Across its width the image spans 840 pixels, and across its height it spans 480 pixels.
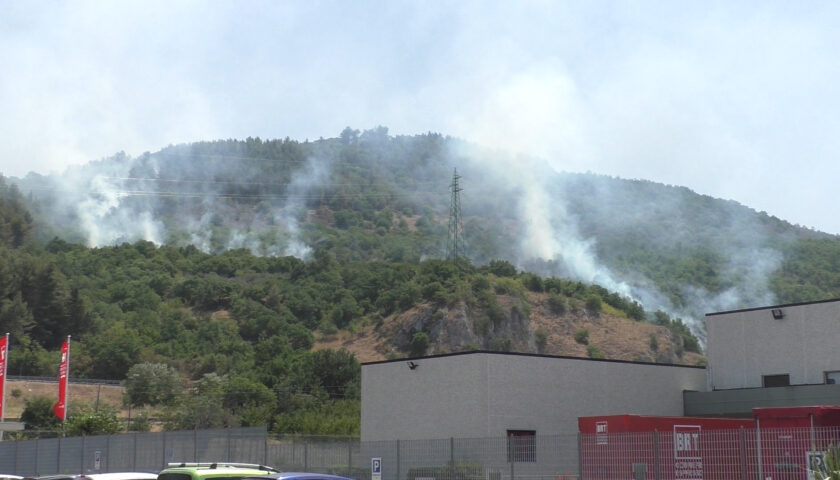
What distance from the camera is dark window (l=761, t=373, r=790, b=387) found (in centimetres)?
3394

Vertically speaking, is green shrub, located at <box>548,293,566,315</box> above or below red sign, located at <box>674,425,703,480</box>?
above

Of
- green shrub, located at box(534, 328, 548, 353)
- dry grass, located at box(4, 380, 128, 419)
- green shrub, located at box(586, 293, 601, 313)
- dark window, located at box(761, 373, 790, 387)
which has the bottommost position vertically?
dark window, located at box(761, 373, 790, 387)

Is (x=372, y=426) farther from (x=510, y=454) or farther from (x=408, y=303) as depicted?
(x=408, y=303)

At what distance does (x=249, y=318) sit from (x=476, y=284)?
104 feet

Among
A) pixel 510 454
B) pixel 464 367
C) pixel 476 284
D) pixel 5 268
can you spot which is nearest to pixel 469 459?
pixel 510 454

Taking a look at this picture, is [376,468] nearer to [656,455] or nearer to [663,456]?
[663,456]

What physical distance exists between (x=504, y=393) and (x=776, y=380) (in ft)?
30.4

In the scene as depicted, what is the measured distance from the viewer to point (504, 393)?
32656 millimetres

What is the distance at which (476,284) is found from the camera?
4705 inches

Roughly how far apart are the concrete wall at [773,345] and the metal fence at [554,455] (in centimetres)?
920

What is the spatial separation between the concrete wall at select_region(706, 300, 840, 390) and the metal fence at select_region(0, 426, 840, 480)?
30.2ft

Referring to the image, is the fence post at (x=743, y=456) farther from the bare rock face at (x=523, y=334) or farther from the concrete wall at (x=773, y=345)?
the bare rock face at (x=523, y=334)

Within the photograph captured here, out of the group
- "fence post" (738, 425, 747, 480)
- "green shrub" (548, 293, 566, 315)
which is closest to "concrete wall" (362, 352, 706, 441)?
"fence post" (738, 425, 747, 480)

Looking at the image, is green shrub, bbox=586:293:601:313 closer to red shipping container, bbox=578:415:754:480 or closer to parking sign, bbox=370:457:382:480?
red shipping container, bbox=578:415:754:480
